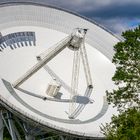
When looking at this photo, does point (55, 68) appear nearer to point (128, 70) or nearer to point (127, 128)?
point (128, 70)

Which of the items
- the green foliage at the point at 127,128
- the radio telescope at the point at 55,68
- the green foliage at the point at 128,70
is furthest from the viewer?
the radio telescope at the point at 55,68

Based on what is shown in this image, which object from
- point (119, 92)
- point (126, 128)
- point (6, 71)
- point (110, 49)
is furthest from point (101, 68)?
point (126, 128)

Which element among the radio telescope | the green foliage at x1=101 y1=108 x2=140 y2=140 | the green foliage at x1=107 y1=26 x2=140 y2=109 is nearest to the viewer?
the green foliage at x1=101 y1=108 x2=140 y2=140

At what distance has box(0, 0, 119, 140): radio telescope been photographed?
4075cm

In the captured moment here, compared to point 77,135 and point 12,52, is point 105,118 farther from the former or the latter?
point 12,52

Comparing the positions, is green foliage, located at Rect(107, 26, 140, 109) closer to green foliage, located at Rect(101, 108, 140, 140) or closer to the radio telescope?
green foliage, located at Rect(101, 108, 140, 140)

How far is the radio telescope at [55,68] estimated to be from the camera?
134 ft

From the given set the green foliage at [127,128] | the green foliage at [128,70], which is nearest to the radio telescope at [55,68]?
the green foliage at [128,70]

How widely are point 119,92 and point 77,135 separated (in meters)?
5.01

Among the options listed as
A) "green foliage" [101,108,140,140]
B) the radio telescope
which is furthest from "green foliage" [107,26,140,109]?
the radio telescope

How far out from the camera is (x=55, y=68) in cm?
4634

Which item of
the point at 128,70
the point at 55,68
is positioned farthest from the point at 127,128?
the point at 55,68

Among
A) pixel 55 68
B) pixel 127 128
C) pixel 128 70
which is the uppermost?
pixel 55 68

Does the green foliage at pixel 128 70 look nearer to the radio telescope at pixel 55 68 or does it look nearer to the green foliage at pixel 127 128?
the green foliage at pixel 127 128
